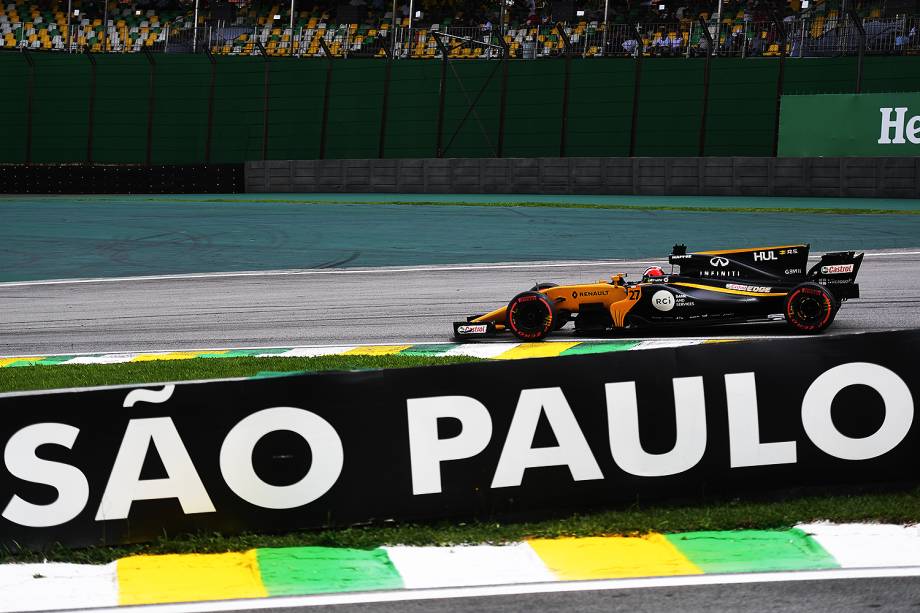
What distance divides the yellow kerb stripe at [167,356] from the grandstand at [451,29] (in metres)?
21.3

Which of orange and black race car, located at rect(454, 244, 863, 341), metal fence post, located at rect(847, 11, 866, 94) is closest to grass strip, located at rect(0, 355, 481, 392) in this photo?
orange and black race car, located at rect(454, 244, 863, 341)

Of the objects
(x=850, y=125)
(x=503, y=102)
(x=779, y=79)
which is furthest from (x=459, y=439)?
(x=503, y=102)

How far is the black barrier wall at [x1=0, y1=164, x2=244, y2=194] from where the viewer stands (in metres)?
32.7

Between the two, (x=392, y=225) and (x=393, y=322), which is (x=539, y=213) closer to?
(x=392, y=225)

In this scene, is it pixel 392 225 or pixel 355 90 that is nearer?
pixel 392 225

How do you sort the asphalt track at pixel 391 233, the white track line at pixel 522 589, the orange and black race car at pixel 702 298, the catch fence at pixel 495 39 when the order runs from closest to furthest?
1. the white track line at pixel 522 589
2. the orange and black race car at pixel 702 298
3. the asphalt track at pixel 391 233
4. the catch fence at pixel 495 39

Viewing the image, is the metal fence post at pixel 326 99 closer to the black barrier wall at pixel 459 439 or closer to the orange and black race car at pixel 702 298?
the orange and black race car at pixel 702 298

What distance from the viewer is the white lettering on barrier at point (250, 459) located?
477cm

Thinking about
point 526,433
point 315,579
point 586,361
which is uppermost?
point 586,361

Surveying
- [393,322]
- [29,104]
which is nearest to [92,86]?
[29,104]

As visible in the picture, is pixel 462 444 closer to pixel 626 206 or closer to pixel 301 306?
pixel 301 306

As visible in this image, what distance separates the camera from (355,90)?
3241 centimetres

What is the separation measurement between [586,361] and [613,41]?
26251 mm


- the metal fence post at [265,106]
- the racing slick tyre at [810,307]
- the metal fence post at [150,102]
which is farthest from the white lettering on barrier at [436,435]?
the metal fence post at [150,102]
